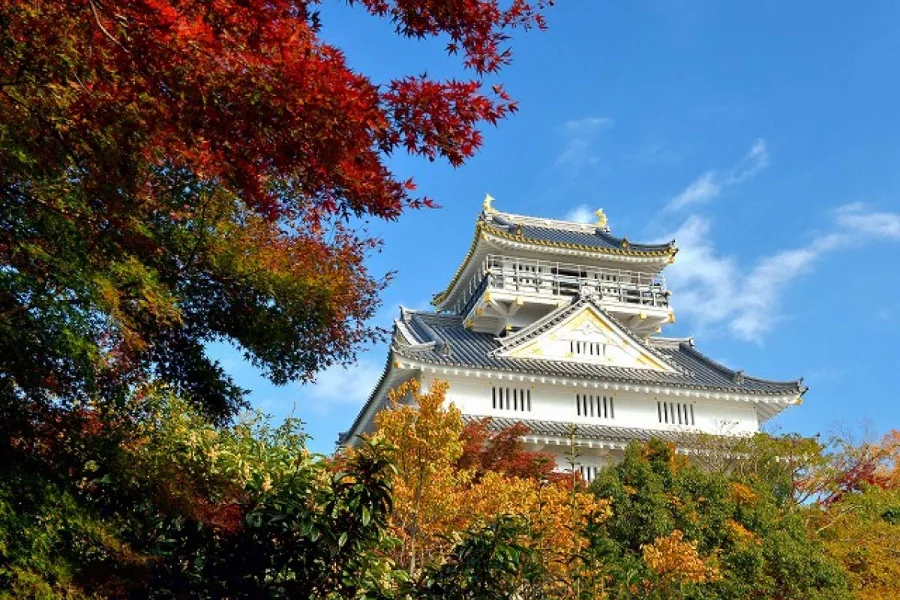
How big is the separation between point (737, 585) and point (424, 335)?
12981 millimetres

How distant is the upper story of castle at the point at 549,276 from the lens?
25.3 metres

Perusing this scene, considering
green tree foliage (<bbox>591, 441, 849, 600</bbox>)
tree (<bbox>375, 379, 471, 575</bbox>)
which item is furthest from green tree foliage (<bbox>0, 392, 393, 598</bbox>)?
green tree foliage (<bbox>591, 441, 849, 600</bbox>)

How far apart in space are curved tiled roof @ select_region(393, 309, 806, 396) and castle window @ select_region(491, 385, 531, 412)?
2.35 feet

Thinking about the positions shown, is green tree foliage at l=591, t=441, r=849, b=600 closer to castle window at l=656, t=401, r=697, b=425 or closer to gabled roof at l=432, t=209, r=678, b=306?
castle window at l=656, t=401, r=697, b=425

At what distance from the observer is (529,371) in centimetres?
2183

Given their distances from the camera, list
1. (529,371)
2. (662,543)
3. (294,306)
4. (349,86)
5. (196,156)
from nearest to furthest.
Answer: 1. (349,86)
2. (196,156)
3. (294,306)
4. (662,543)
5. (529,371)

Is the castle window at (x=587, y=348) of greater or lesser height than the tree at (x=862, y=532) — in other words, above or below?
above

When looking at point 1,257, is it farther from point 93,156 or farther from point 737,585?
point 737,585

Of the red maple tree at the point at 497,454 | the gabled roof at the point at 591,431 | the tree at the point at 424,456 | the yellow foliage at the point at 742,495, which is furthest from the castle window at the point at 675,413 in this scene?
the tree at the point at 424,456

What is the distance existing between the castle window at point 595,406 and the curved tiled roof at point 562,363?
2.58 feet

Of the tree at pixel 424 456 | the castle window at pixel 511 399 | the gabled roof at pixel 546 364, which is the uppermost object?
the gabled roof at pixel 546 364

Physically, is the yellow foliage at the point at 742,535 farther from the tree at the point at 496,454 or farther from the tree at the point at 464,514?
the tree at the point at 464,514

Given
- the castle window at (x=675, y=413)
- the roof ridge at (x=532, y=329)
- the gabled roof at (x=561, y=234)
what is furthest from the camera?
the gabled roof at (x=561, y=234)

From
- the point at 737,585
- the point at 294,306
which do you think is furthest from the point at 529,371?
the point at 294,306
